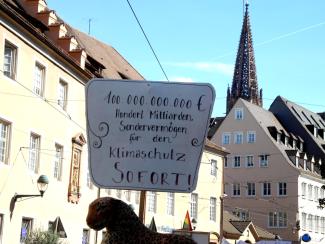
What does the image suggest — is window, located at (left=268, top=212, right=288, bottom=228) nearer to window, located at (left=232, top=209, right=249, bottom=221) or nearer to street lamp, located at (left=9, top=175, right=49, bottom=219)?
window, located at (left=232, top=209, right=249, bottom=221)

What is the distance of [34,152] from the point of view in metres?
24.3

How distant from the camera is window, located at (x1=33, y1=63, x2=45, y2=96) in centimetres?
2455

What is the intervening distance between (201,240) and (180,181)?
25.4 ft

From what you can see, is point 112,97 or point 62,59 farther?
point 62,59

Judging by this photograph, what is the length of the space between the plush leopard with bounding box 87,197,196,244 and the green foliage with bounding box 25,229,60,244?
617 inches

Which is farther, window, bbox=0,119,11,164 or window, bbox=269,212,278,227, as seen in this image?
window, bbox=269,212,278,227

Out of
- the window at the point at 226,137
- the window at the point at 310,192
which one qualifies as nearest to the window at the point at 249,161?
the window at the point at 226,137

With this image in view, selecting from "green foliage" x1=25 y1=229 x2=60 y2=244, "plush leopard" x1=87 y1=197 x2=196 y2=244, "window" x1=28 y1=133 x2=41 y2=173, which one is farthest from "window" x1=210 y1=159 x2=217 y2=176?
"plush leopard" x1=87 y1=197 x2=196 y2=244

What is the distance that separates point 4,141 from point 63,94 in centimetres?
573

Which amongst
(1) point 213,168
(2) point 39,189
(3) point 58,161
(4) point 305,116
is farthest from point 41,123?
(4) point 305,116

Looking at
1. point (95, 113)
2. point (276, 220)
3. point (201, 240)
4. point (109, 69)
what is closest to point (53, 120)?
point (109, 69)

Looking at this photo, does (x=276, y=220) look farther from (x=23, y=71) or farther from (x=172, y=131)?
(x=172, y=131)

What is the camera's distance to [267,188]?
6247 cm

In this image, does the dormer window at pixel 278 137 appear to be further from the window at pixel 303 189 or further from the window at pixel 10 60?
the window at pixel 10 60
